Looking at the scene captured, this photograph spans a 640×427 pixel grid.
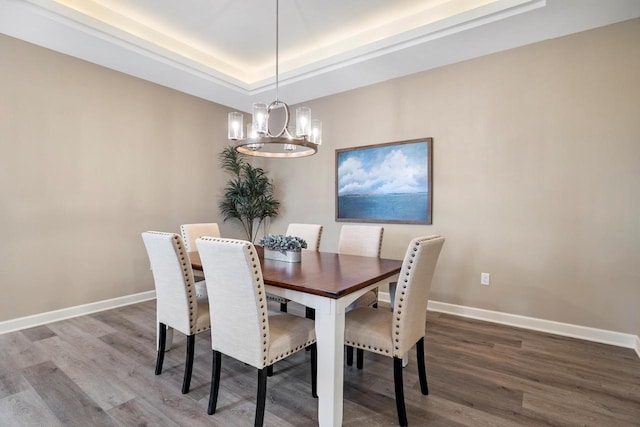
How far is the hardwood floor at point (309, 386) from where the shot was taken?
1743mm

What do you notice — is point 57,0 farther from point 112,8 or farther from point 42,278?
point 42,278

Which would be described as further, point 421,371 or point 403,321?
point 421,371

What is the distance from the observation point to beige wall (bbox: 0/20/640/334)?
2715 millimetres

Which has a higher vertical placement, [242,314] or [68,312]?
[242,314]

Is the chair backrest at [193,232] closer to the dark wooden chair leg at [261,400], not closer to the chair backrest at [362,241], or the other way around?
the chair backrest at [362,241]

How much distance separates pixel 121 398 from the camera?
6.24 feet

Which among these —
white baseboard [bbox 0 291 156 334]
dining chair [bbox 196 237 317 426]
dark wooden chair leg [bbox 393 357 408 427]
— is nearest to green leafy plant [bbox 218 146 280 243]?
white baseboard [bbox 0 291 156 334]

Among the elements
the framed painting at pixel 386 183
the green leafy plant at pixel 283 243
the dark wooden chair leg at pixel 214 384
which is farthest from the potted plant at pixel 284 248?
the framed painting at pixel 386 183

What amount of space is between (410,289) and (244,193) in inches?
136

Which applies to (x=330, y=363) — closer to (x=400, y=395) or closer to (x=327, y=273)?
(x=400, y=395)

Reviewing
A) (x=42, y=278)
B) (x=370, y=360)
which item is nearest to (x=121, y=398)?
(x=370, y=360)

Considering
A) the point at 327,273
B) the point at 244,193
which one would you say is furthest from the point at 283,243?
the point at 244,193

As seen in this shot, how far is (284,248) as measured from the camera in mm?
2340

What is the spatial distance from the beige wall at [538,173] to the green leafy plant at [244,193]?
76.2 inches
